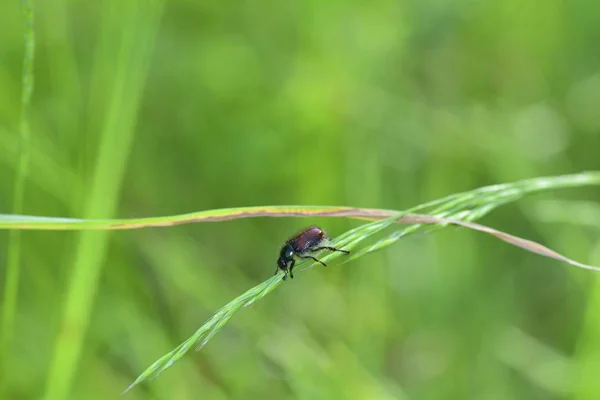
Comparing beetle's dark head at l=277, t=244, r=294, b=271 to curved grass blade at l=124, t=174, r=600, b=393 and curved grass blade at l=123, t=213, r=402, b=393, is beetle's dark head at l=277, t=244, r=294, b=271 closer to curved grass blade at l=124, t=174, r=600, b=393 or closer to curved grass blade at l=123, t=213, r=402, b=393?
curved grass blade at l=124, t=174, r=600, b=393

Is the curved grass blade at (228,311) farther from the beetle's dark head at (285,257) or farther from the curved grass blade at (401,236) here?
the beetle's dark head at (285,257)

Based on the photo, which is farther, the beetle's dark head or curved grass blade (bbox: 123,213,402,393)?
the beetle's dark head

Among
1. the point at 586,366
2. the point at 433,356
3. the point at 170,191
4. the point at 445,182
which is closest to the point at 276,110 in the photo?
the point at 170,191

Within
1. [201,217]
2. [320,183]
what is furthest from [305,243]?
[320,183]

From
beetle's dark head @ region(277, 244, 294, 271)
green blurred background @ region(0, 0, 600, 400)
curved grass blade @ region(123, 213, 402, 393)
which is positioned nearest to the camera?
curved grass blade @ region(123, 213, 402, 393)

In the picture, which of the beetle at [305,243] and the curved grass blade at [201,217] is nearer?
the curved grass blade at [201,217]

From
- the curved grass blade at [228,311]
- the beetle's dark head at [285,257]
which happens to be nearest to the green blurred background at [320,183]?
the beetle's dark head at [285,257]

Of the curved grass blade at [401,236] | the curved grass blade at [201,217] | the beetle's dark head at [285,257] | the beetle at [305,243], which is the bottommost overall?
the beetle's dark head at [285,257]

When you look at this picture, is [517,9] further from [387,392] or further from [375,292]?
[387,392]

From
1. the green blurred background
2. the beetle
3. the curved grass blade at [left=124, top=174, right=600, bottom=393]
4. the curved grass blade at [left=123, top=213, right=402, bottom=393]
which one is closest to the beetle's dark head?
the beetle

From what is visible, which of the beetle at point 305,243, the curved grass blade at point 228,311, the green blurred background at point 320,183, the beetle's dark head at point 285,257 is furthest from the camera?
the green blurred background at point 320,183
